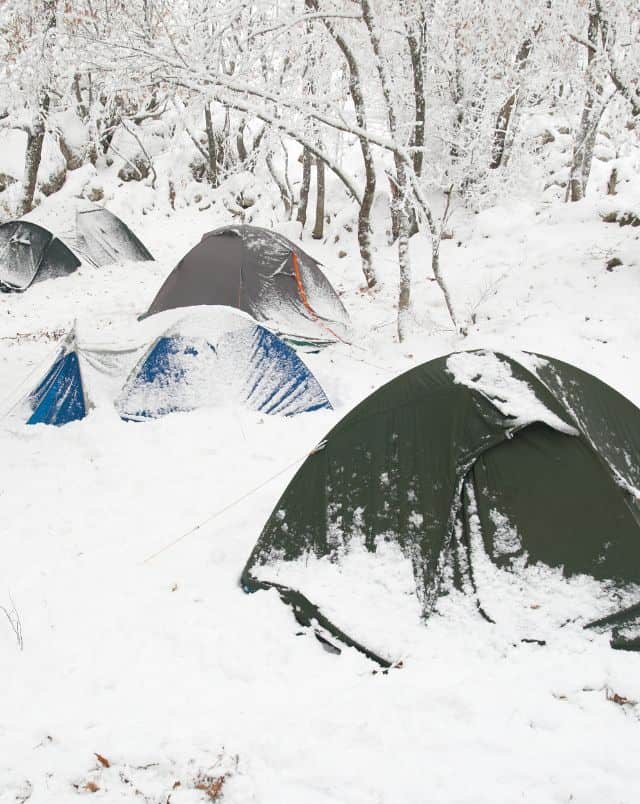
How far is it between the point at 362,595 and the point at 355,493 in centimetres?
63

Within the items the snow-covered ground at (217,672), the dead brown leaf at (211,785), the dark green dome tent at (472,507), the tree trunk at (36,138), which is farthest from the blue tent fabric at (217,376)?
the tree trunk at (36,138)

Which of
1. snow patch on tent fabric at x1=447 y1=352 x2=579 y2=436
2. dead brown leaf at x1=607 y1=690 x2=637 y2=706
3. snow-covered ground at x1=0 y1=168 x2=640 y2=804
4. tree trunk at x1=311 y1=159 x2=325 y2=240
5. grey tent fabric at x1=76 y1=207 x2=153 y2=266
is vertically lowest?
snow-covered ground at x1=0 y1=168 x2=640 y2=804

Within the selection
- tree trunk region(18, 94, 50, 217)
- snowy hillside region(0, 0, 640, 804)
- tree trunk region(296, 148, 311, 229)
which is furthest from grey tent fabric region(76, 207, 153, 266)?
tree trunk region(296, 148, 311, 229)

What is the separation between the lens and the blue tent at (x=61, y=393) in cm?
623

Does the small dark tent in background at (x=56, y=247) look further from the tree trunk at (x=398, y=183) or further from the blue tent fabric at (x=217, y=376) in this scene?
the blue tent fabric at (x=217, y=376)

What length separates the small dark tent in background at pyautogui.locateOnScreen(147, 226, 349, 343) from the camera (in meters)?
9.11

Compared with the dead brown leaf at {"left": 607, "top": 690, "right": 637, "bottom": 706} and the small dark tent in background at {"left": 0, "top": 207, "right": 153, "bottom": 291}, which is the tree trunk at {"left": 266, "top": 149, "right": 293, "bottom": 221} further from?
the dead brown leaf at {"left": 607, "top": 690, "right": 637, "bottom": 706}

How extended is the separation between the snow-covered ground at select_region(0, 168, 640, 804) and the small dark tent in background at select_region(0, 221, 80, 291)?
7.97 m

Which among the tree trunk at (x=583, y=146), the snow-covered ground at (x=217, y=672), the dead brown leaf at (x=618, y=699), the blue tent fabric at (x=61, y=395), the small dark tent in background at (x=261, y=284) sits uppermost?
the tree trunk at (x=583, y=146)

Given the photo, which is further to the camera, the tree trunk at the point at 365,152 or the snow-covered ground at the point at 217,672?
the tree trunk at the point at 365,152

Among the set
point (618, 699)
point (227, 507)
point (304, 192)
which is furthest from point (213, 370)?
point (304, 192)

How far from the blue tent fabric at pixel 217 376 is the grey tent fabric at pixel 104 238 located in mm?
8548

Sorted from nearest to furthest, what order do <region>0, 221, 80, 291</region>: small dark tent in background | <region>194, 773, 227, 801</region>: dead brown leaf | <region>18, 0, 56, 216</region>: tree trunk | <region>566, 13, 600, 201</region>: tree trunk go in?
<region>194, 773, 227, 801</region>: dead brown leaf, <region>566, 13, 600, 201</region>: tree trunk, <region>18, 0, 56, 216</region>: tree trunk, <region>0, 221, 80, 291</region>: small dark tent in background

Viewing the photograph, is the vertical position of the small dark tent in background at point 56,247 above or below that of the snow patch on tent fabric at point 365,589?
above
